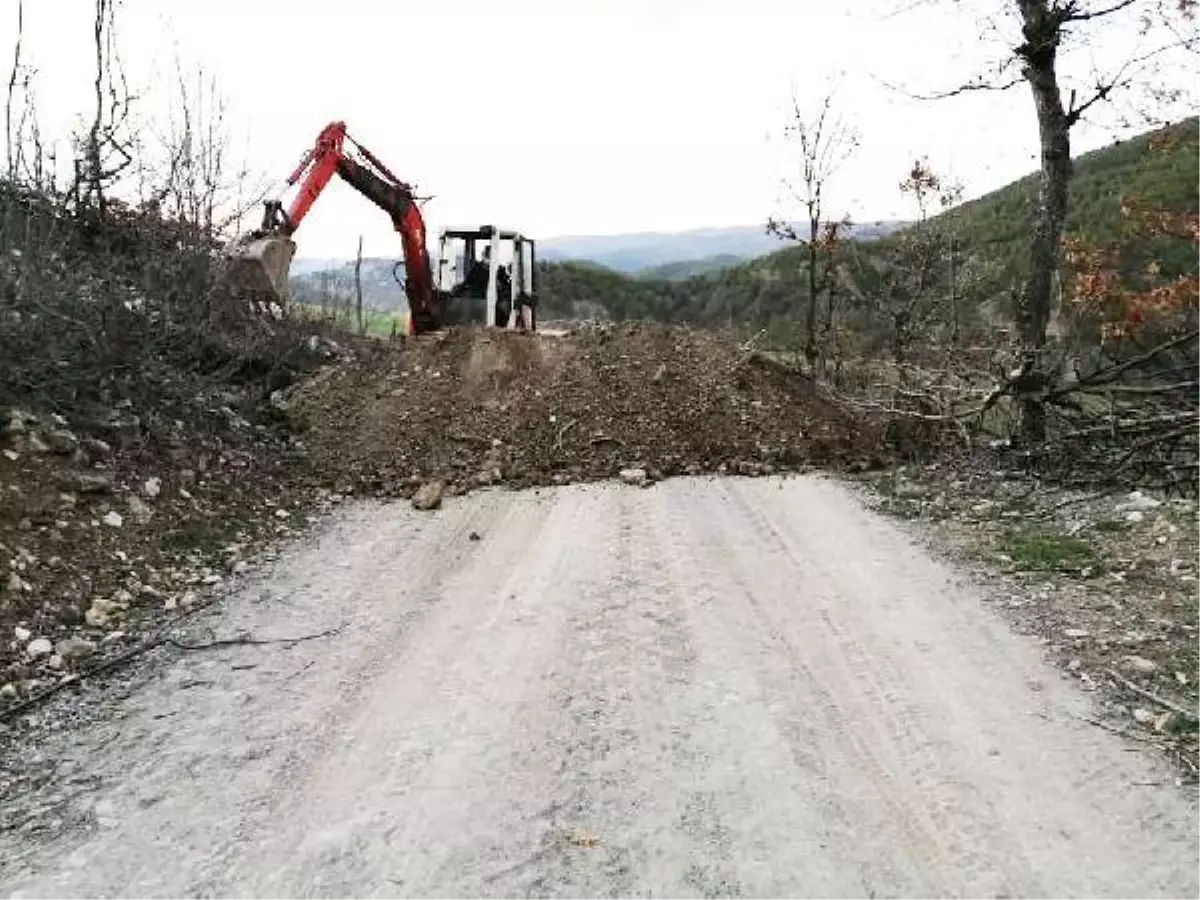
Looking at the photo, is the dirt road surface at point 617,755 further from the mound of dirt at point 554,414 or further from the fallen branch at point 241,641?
the mound of dirt at point 554,414

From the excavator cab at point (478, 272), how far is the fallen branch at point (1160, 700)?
10247mm

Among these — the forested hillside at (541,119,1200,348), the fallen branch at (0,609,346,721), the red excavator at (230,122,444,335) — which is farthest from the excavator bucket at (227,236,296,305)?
the forested hillside at (541,119,1200,348)

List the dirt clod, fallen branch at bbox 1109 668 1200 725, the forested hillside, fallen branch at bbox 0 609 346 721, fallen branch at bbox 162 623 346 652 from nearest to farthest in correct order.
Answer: fallen branch at bbox 1109 668 1200 725, fallen branch at bbox 0 609 346 721, fallen branch at bbox 162 623 346 652, the dirt clod, the forested hillside

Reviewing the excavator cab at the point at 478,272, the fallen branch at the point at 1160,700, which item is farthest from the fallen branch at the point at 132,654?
the excavator cab at the point at 478,272

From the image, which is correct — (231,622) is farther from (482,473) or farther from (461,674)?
(482,473)

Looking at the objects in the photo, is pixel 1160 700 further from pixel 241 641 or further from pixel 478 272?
pixel 478 272

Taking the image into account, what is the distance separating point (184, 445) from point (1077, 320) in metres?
8.71

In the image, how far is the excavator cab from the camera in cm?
1328

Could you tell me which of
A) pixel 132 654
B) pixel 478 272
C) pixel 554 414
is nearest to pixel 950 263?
pixel 478 272

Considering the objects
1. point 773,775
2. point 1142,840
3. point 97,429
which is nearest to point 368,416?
point 97,429

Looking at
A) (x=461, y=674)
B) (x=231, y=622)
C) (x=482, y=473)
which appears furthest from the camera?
(x=482, y=473)

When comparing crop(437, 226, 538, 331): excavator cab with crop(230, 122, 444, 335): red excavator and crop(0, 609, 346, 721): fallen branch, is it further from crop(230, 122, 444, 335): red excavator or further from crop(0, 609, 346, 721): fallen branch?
crop(0, 609, 346, 721): fallen branch

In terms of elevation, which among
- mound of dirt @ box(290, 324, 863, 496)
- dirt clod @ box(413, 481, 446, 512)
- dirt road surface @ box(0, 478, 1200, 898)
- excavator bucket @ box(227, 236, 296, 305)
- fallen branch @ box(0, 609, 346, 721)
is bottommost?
dirt road surface @ box(0, 478, 1200, 898)

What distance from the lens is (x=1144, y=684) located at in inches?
153
